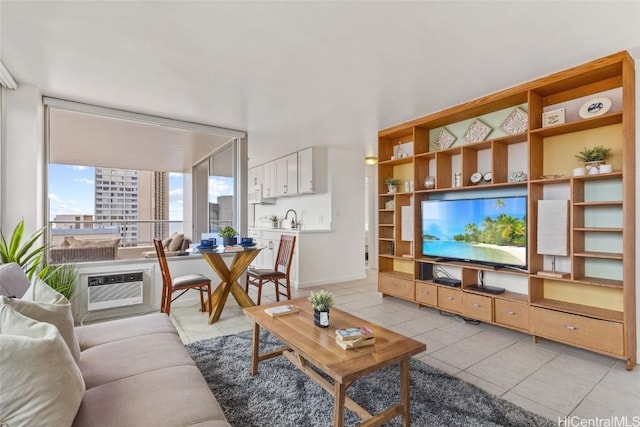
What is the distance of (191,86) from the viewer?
292cm

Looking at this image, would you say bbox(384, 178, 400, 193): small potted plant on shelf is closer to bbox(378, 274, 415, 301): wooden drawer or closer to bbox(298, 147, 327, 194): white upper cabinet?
bbox(378, 274, 415, 301): wooden drawer

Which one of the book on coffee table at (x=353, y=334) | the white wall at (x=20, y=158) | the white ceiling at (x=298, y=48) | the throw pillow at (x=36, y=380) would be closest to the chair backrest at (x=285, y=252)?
the white ceiling at (x=298, y=48)

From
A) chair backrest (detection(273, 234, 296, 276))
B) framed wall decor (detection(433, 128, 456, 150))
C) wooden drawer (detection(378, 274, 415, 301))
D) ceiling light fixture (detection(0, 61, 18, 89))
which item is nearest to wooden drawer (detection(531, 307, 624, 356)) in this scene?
wooden drawer (detection(378, 274, 415, 301))

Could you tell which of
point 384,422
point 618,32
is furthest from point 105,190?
point 618,32

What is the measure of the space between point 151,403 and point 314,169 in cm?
450

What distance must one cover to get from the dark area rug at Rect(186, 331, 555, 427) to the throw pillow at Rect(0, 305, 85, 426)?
926 millimetres

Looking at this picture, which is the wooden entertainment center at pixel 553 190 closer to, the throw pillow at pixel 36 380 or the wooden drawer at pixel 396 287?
the wooden drawer at pixel 396 287

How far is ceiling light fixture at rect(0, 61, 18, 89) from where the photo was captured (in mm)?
2529

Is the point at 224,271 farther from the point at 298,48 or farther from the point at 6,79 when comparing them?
the point at 6,79

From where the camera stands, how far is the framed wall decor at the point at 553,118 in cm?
275

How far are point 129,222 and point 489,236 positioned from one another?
18.1 ft

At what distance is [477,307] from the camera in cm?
322

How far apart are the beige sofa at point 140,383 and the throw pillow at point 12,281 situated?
41 centimetres

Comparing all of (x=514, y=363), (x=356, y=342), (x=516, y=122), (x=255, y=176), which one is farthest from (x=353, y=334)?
(x=255, y=176)
